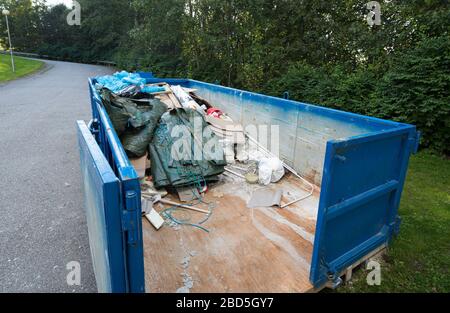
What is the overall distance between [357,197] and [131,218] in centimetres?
160

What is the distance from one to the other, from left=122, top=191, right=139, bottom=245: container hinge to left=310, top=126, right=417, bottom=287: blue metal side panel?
3.84 feet

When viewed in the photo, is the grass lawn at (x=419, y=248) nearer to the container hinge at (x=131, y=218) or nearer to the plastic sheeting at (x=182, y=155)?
the container hinge at (x=131, y=218)

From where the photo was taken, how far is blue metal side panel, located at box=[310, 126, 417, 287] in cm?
192

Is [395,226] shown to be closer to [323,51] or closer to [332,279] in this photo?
[332,279]

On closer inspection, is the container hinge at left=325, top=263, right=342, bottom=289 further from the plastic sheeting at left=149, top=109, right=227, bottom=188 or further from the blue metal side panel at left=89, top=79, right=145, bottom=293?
the plastic sheeting at left=149, top=109, right=227, bottom=188

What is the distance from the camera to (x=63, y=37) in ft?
120

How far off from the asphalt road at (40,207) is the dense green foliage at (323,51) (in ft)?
17.2

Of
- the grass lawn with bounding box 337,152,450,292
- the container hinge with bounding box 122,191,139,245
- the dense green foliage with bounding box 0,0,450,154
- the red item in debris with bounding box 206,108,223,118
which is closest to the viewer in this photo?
the container hinge with bounding box 122,191,139,245

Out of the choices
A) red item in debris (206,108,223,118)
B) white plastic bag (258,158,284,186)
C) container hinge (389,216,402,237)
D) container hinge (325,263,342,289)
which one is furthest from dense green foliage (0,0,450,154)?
container hinge (325,263,342,289)

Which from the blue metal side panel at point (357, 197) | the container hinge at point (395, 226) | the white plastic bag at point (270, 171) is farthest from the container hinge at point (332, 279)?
the white plastic bag at point (270, 171)

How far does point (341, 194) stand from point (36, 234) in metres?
3.09

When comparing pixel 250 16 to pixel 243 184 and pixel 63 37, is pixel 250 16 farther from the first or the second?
pixel 63 37

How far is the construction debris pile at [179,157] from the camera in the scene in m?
3.38
